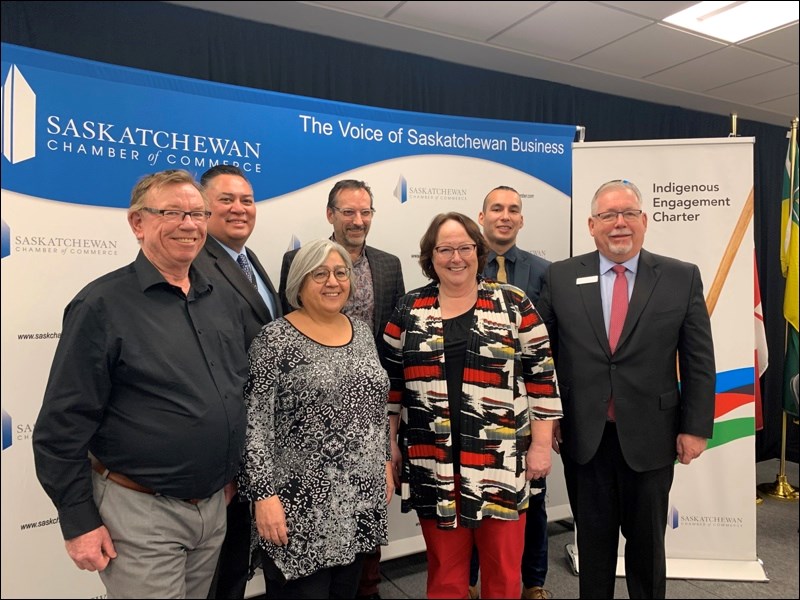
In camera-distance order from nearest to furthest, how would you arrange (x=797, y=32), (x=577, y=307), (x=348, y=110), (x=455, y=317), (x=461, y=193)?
1. (x=455, y=317)
2. (x=577, y=307)
3. (x=348, y=110)
4. (x=461, y=193)
5. (x=797, y=32)

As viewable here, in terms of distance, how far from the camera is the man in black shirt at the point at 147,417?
1.32 metres

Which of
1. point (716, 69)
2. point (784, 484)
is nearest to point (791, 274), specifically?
point (784, 484)

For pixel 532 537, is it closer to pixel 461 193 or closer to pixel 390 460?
pixel 390 460

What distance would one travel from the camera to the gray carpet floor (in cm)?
265

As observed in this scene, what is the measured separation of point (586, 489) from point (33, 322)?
88.5 inches

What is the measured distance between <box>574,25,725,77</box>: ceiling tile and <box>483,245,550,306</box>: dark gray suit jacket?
2.10 metres

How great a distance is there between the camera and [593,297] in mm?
2072

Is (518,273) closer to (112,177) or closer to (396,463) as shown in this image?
(396,463)

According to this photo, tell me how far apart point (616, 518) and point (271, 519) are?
1.34 m

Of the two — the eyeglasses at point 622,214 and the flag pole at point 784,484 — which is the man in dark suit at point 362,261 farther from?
the flag pole at point 784,484

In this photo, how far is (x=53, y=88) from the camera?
6.94 ft

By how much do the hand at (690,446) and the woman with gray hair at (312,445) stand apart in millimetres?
1166

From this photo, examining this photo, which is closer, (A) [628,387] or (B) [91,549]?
(B) [91,549]

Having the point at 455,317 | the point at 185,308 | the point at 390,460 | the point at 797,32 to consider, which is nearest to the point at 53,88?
the point at 185,308
